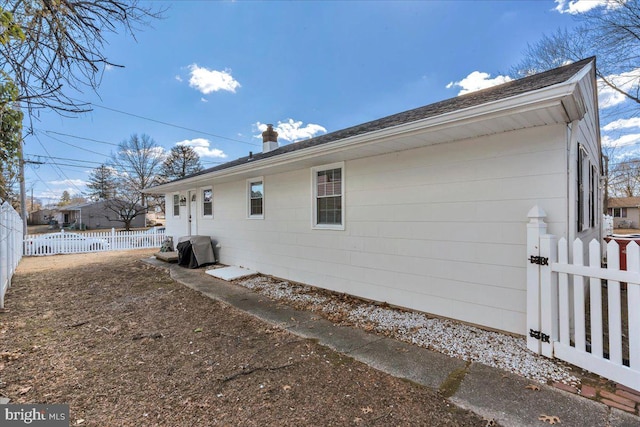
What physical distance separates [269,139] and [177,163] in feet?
77.5

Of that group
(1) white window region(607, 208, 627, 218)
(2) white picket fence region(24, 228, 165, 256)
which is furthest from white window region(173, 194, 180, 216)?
(1) white window region(607, 208, 627, 218)

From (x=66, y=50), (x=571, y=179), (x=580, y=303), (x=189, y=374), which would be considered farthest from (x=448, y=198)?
(x=66, y=50)

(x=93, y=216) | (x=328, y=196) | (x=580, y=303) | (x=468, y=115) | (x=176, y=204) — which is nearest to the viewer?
(x=580, y=303)

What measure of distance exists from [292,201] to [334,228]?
55.9 inches

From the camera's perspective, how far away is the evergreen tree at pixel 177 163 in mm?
29797

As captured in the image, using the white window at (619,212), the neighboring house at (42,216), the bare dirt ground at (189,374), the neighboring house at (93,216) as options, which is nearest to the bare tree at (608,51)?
the bare dirt ground at (189,374)

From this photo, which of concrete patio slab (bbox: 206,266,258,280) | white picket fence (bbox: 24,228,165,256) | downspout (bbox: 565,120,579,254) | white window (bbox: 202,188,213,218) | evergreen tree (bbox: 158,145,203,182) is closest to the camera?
downspout (bbox: 565,120,579,254)

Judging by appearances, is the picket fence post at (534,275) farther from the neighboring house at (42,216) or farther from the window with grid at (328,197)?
the neighboring house at (42,216)

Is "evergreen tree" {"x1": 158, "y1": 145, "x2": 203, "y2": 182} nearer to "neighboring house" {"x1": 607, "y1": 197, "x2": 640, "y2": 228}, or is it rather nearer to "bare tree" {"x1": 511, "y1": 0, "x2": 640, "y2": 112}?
"bare tree" {"x1": 511, "y1": 0, "x2": 640, "y2": 112}

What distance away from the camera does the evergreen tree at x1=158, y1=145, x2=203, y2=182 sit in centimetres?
2980

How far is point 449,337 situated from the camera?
11.6 ft

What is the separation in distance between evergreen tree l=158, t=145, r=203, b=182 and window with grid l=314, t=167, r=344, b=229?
2720 centimetres

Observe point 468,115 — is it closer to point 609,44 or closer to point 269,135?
point 269,135

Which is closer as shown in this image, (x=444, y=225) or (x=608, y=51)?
(x=444, y=225)
